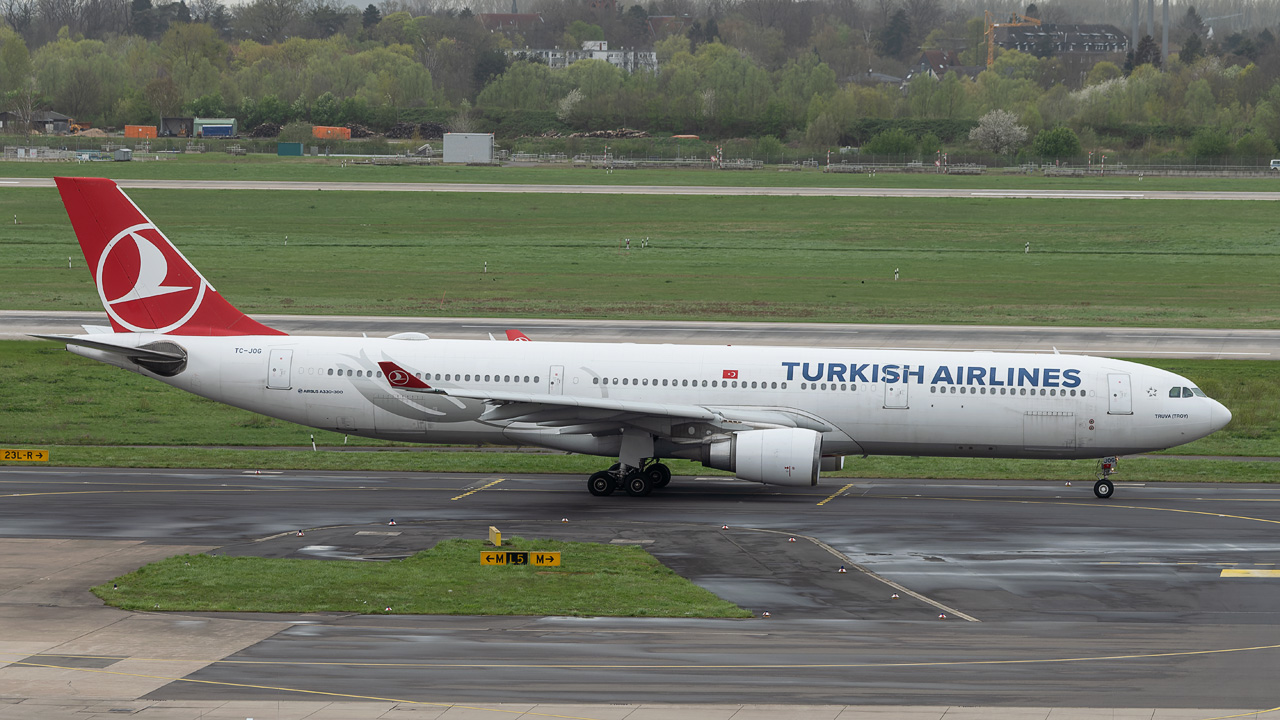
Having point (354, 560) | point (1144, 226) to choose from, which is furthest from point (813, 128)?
point (354, 560)

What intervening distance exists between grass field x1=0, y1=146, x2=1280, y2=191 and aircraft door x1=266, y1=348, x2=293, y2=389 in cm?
9988

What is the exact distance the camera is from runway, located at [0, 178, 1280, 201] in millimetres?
124000

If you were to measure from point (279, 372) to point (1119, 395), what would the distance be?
22.6m

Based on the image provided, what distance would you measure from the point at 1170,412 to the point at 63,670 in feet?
90.3

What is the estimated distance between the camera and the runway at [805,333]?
57.6m

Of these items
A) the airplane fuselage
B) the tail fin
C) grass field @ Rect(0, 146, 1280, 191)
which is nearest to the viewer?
the airplane fuselage

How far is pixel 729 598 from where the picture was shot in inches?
999

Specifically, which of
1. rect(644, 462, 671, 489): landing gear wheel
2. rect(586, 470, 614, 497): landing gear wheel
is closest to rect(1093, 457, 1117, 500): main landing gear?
rect(644, 462, 671, 489): landing gear wheel

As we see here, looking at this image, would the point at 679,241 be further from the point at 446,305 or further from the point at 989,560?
the point at 989,560

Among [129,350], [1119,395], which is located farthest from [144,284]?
[1119,395]

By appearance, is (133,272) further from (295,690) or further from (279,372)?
(295,690)

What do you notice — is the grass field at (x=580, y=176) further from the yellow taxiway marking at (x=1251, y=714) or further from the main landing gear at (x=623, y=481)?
the yellow taxiway marking at (x=1251, y=714)

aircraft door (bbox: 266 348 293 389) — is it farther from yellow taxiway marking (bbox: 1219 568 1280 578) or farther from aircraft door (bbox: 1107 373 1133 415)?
yellow taxiway marking (bbox: 1219 568 1280 578)

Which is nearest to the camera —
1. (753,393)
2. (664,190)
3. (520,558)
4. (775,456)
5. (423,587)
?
(423,587)
